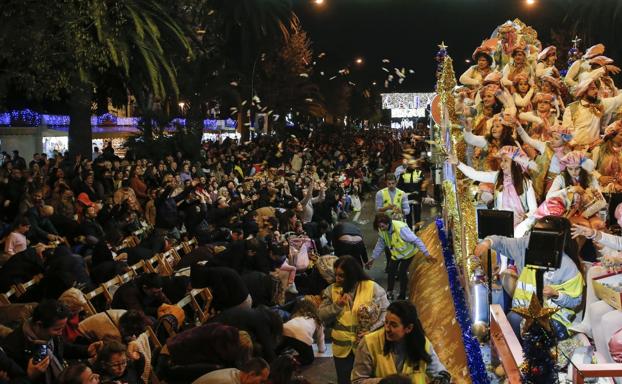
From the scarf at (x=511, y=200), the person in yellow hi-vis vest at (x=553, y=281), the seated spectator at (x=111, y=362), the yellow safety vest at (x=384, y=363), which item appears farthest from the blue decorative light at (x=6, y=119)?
the yellow safety vest at (x=384, y=363)

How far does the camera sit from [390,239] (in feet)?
40.0

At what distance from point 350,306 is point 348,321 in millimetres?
128

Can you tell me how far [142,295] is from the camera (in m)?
8.70

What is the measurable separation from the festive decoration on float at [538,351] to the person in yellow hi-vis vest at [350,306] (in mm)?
2505

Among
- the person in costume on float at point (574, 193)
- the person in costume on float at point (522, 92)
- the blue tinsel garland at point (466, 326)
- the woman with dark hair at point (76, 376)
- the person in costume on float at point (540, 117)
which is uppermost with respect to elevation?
the person in costume on float at point (522, 92)

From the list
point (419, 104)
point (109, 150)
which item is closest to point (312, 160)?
point (109, 150)

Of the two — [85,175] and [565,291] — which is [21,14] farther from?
[565,291]

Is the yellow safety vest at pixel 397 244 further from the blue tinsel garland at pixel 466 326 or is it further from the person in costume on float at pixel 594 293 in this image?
the person in costume on float at pixel 594 293

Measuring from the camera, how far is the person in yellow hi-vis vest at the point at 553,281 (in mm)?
7398

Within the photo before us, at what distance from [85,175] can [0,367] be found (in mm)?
12670

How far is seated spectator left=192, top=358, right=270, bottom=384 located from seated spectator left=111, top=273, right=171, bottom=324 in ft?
7.85

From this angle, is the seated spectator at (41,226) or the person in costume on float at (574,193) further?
the seated spectator at (41,226)

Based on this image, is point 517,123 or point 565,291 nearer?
point 565,291

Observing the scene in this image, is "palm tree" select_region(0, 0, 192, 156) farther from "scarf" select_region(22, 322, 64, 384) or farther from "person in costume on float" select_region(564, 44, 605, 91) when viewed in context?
"scarf" select_region(22, 322, 64, 384)
